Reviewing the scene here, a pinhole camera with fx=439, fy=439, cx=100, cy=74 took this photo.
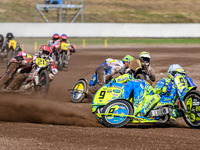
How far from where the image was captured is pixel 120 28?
4994 centimetres

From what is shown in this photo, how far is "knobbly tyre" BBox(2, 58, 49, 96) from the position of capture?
13180 millimetres

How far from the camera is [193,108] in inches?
359

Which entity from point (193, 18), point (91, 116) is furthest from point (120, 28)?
point (91, 116)

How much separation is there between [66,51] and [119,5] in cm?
4760

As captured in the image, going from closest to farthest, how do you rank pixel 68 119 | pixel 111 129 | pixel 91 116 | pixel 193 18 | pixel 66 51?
pixel 111 129
pixel 68 119
pixel 91 116
pixel 66 51
pixel 193 18

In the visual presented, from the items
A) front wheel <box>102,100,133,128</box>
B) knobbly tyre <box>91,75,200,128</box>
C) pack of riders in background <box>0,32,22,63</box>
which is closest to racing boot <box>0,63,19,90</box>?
knobbly tyre <box>91,75,200,128</box>

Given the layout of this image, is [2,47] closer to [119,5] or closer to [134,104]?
[134,104]

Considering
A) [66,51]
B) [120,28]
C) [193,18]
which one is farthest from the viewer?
[193,18]

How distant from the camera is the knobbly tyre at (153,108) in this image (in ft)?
29.6

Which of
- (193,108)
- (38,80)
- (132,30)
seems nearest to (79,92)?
(38,80)

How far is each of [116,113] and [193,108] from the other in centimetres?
161

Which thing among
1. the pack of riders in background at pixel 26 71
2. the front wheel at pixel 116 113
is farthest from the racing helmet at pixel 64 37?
the front wheel at pixel 116 113

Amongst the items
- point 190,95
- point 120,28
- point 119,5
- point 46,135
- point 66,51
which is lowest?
point 46,135

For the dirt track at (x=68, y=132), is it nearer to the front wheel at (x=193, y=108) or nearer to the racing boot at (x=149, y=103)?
the front wheel at (x=193, y=108)
